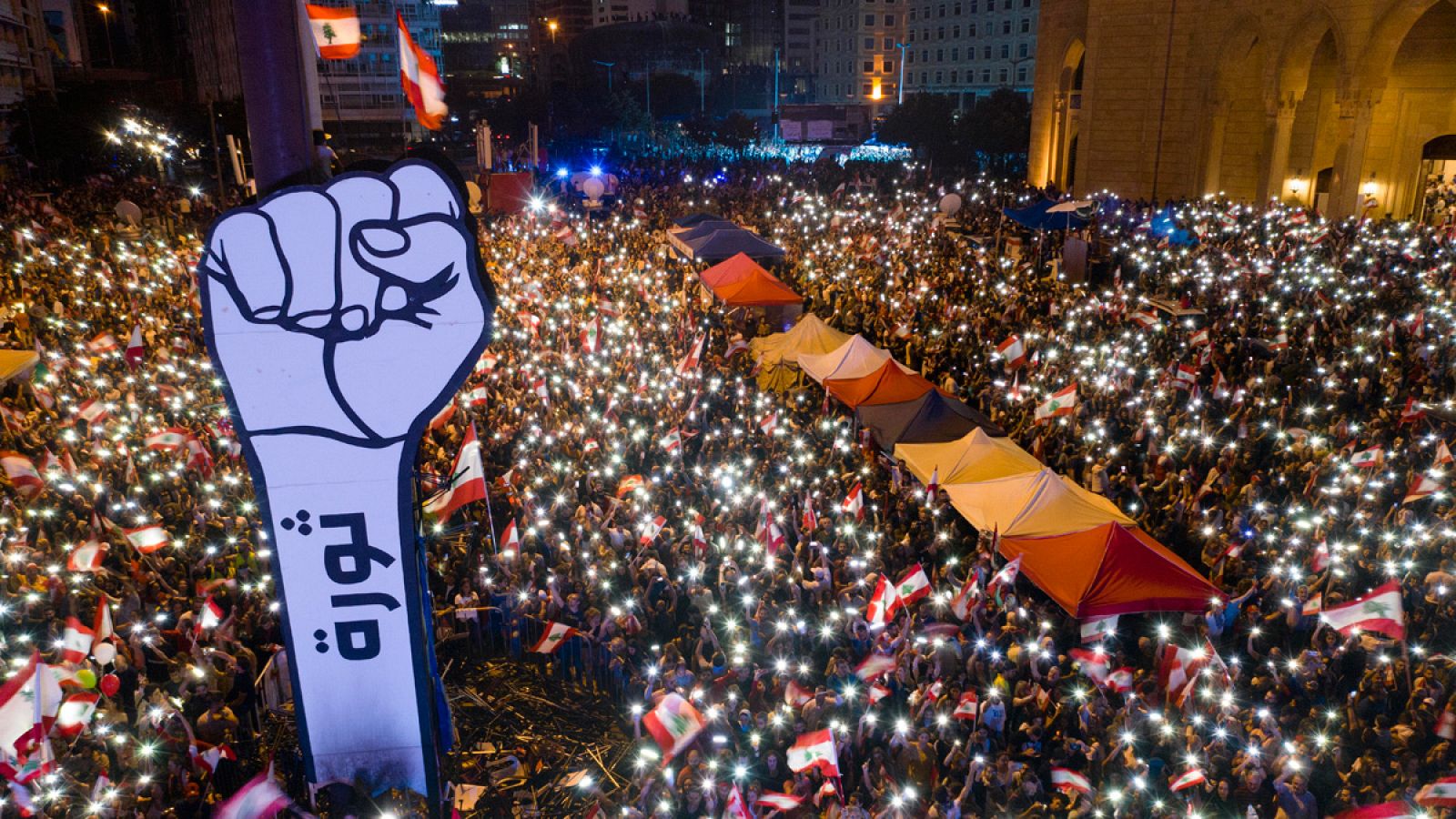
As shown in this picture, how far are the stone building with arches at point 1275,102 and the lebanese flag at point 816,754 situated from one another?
3067 centimetres

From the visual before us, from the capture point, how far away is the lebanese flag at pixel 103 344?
54.6ft

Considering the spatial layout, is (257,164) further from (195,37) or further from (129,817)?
(195,37)

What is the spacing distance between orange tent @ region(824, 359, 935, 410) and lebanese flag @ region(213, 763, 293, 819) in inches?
407

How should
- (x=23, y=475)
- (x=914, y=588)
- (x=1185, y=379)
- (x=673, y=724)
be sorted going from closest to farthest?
1. (x=673, y=724)
2. (x=914, y=588)
3. (x=23, y=475)
4. (x=1185, y=379)

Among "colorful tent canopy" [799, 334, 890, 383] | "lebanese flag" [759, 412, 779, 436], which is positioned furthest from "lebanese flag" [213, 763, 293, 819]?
"colorful tent canopy" [799, 334, 890, 383]

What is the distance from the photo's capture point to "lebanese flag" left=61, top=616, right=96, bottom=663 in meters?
8.63

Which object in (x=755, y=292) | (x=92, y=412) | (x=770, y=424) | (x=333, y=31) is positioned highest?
(x=333, y=31)

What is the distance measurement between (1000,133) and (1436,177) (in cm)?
2970

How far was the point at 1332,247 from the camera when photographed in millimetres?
24641

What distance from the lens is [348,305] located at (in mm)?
7047

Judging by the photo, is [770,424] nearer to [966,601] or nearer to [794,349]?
[794,349]

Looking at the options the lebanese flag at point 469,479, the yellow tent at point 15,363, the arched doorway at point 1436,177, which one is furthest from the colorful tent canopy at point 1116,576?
the arched doorway at point 1436,177

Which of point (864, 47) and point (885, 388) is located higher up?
point (864, 47)

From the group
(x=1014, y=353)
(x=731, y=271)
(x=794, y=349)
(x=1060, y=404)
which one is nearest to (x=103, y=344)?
(x=794, y=349)
